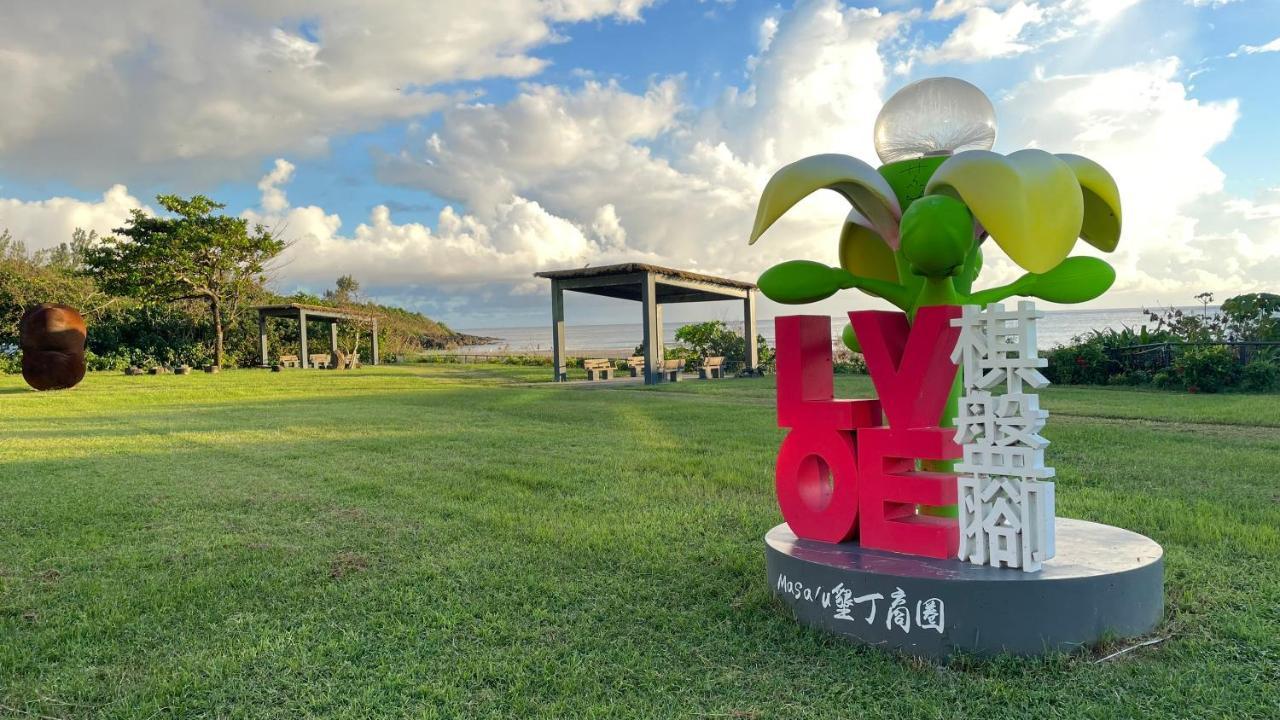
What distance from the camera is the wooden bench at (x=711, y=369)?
2073 cm

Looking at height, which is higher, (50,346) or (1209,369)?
(50,346)

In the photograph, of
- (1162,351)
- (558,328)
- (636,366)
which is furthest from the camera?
(636,366)

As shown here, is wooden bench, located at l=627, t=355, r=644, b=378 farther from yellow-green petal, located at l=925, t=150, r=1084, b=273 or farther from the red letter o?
yellow-green petal, located at l=925, t=150, r=1084, b=273

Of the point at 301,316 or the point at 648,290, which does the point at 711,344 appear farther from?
the point at 301,316

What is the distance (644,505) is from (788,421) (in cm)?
209

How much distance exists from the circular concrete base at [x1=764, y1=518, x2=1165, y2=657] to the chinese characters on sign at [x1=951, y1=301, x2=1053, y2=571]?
12cm

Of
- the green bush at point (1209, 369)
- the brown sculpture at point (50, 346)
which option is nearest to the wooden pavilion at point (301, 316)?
the brown sculpture at point (50, 346)

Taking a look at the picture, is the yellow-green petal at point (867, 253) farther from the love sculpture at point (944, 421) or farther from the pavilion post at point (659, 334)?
the pavilion post at point (659, 334)

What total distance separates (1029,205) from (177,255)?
2761 cm

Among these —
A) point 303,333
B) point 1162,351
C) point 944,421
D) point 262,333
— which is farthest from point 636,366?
point 944,421

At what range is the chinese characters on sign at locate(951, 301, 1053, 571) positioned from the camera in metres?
3.09

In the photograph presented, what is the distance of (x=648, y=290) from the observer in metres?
18.3

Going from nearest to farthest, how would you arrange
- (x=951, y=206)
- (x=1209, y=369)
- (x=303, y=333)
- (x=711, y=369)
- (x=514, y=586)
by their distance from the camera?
(x=951, y=206) < (x=514, y=586) < (x=1209, y=369) < (x=711, y=369) < (x=303, y=333)

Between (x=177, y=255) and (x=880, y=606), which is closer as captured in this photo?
(x=880, y=606)
